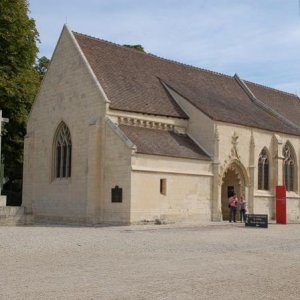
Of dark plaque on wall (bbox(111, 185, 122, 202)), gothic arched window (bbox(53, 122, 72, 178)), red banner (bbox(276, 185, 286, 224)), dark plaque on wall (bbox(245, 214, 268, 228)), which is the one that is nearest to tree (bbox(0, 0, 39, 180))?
gothic arched window (bbox(53, 122, 72, 178))

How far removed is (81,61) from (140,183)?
27.6ft

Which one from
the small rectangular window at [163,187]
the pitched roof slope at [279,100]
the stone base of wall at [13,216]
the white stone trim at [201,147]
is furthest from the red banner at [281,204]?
the stone base of wall at [13,216]

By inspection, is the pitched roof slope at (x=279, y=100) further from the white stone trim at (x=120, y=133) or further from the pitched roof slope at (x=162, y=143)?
the white stone trim at (x=120, y=133)

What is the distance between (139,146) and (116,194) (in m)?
2.68

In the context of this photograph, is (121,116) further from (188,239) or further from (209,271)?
(209,271)

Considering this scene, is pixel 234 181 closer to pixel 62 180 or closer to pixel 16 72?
pixel 62 180

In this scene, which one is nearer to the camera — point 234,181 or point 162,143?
point 162,143

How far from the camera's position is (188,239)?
1798 cm

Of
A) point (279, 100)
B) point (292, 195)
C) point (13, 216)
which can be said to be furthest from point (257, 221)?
point (279, 100)

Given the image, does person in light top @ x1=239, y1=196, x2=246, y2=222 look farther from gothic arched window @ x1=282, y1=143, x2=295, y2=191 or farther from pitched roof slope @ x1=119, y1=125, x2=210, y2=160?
gothic arched window @ x1=282, y1=143, x2=295, y2=191

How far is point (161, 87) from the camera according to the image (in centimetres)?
3288

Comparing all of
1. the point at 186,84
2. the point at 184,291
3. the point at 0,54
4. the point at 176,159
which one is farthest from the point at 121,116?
the point at 184,291

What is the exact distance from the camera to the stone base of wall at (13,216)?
77.5ft

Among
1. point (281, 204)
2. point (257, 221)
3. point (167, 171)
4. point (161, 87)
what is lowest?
point (257, 221)
